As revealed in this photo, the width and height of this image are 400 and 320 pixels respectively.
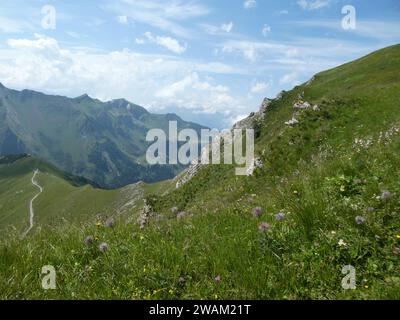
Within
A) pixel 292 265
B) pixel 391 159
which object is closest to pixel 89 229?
pixel 292 265

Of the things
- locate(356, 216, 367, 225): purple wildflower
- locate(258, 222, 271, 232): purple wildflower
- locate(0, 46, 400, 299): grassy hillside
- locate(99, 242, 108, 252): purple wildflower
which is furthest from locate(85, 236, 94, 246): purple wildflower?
locate(356, 216, 367, 225): purple wildflower

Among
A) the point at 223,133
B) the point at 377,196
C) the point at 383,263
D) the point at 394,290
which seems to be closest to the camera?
the point at 394,290

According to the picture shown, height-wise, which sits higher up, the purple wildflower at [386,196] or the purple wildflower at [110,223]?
the purple wildflower at [386,196]

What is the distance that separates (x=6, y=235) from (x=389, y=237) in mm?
6462

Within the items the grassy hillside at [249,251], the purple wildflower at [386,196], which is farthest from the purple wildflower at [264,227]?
the purple wildflower at [386,196]

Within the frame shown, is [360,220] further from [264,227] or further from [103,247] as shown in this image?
[103,247]

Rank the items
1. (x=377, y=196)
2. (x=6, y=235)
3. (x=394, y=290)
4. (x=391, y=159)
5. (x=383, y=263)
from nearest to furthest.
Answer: (x=394, y=290) < (x=383, y=263) < (x=377, y=196) < (x=6, y=235) < (x=391, y=159)

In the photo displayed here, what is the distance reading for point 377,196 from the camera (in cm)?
715

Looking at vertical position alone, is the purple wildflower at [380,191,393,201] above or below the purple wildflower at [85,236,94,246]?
above

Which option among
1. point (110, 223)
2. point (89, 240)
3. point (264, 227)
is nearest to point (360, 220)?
point (264, 227)

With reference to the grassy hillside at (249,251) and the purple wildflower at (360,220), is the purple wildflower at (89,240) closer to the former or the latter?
the grassy hillside at (249,251)

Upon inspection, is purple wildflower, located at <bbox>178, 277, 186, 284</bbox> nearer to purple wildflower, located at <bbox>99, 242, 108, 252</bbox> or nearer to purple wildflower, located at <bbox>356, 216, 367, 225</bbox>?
purple wildflower, located at <bbox>99, 242, 108, 252</bbox>

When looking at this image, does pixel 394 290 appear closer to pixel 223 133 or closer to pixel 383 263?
pixel 383 263

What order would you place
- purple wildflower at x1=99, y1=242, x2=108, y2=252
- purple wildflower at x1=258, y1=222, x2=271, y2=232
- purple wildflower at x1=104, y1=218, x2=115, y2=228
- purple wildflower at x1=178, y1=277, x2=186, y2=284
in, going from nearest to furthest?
1. purple wildflower at x1=178, y1=277, x2=186, y2=284
2. purple wildflower at x1=258, y1=222, x2=271, y2=232
3. purple wildflower at x1=99, y1=242, x2=108, y2=252
4. purple wildflower at x1=104, y1=218, x2=115, y2=228
